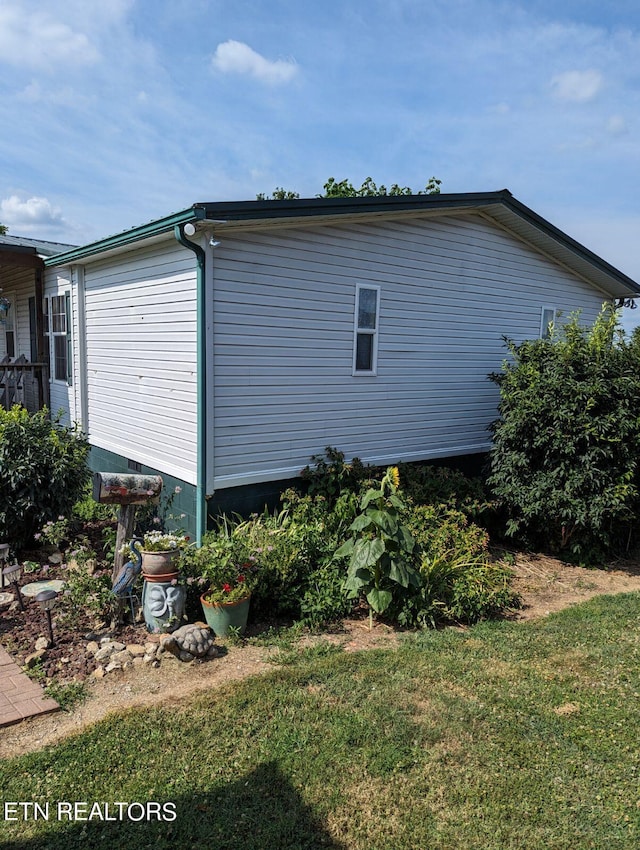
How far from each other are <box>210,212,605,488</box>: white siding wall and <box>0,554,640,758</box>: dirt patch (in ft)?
6.57

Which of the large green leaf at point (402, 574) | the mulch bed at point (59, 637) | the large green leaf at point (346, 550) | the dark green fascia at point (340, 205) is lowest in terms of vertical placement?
the mulch bed at point (59, 637)

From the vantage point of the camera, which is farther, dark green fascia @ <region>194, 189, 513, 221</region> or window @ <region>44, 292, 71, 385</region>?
window @ <region>44, 292, 71, 385</region>

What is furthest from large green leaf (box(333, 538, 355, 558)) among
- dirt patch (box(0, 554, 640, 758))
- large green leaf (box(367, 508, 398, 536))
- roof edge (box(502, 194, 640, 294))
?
roof edge (box(502, 194, 640, 294))

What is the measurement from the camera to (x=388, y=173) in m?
16.9

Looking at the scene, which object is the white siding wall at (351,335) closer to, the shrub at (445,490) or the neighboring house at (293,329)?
the neighboring house at (293,329)

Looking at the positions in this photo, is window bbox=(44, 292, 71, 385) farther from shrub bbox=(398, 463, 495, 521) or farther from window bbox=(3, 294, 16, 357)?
shrub bbox=(398, 463, 495, 521)

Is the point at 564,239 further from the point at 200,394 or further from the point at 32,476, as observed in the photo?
the point at 32,476

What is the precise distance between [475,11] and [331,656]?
7.39m

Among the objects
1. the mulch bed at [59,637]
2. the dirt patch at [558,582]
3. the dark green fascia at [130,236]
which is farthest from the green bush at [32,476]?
the dirt patch at [558,582]

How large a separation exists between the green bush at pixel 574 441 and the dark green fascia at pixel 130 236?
14.8 feet

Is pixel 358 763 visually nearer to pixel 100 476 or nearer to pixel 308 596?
pixel 308 596

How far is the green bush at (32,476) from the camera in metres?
6.46

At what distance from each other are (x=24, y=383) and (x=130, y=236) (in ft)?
16.4

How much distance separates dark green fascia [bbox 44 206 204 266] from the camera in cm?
533
